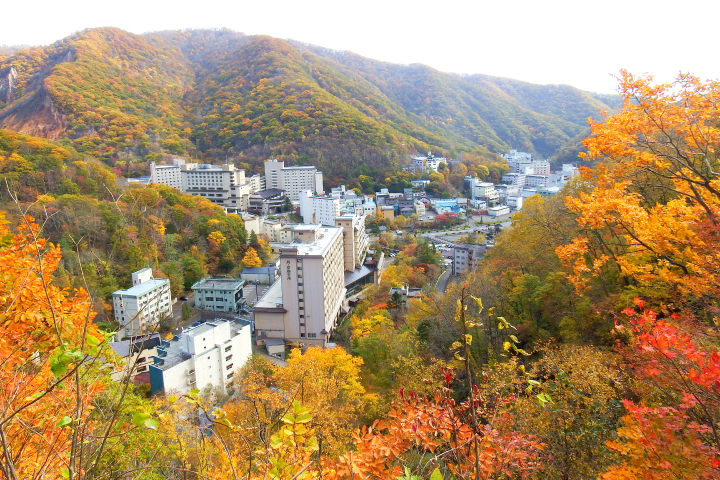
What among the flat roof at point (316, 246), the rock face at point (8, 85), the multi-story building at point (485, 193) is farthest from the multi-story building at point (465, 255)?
the rock face at point (8, 85)

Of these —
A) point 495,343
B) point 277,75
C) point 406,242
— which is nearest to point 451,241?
point 406,242

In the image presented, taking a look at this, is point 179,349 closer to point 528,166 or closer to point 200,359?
point 200,359

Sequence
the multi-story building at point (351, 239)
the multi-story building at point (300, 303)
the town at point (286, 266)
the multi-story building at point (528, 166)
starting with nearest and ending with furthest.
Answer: the town at point (286, 266) < the multi-story building at point (300, 303) < the multi-story building at point (351, 239) < the multi-story building at point (528, 166)

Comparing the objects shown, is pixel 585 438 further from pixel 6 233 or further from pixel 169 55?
pixel 169 55

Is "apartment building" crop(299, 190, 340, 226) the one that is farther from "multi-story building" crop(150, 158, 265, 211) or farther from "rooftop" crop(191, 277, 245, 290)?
"rooftop" crop(191, 277, 245, 290)

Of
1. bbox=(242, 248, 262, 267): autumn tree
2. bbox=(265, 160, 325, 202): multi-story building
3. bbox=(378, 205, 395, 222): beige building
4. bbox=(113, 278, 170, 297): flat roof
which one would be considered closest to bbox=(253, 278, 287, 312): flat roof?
bbox=(113, 278, 170, 297): flat roof

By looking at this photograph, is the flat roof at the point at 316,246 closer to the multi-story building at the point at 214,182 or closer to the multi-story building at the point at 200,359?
the multi-story building at the point at 200,359
